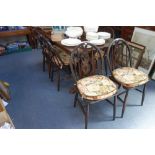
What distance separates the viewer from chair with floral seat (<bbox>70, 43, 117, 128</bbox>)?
1.73 metres

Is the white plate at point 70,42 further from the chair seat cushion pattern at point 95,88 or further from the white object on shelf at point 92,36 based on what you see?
the chair seat cushion pattern at point 95,88

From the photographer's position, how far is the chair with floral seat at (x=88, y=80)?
5.69 ft

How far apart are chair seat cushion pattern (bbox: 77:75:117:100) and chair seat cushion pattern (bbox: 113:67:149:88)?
161 millimetres

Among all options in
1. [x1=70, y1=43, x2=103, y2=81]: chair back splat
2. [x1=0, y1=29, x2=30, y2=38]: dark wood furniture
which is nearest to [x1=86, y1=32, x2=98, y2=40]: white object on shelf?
[x1=70, y1=43, x2=103, y2=81]: chair back splat

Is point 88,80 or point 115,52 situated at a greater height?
point 115,52

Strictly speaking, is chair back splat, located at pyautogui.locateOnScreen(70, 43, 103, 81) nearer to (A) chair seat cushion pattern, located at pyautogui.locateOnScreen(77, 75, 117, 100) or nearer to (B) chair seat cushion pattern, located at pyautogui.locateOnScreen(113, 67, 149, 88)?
(A) chair seat cushion pattern, located at pyautogui.locateOnScreen(77, 75, 117, 100)

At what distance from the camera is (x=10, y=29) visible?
3682mm

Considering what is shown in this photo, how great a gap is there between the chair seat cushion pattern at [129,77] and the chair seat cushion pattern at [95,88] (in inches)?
6.3

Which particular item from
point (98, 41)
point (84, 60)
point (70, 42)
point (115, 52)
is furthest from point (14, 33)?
point (115, 52)

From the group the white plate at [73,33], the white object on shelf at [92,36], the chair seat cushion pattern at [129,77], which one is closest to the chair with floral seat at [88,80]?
the chair seat cushion pattern at [129,77]

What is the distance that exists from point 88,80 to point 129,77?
45 cm

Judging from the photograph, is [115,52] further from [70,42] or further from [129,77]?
[70,42]

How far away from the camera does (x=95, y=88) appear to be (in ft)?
5.88
